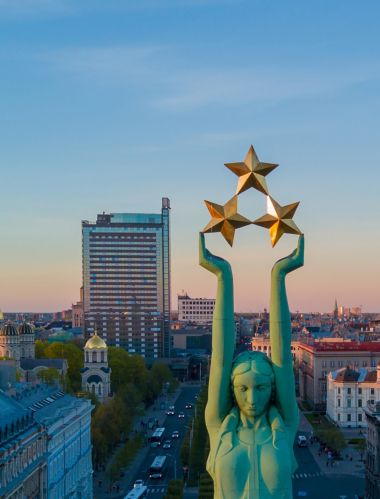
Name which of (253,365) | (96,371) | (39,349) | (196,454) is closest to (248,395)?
(253,365)

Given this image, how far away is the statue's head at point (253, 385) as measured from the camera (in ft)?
52.4

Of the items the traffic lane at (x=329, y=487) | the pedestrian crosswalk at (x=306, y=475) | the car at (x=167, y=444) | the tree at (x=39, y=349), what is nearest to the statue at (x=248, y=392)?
the traffic lane at (x=329, y=487)

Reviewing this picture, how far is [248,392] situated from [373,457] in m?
39.3

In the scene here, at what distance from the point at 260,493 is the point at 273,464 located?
1.99 feet

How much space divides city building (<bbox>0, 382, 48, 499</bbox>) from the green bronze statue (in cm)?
2378

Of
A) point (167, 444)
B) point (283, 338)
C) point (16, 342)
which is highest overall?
point (283, 338)

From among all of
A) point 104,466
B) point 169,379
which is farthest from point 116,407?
point 169,379

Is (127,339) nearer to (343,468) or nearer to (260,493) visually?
(343,468)

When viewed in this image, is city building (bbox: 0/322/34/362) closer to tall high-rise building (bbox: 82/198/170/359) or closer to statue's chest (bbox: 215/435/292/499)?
tall high-rise building (bbox: 82/198/170/359)

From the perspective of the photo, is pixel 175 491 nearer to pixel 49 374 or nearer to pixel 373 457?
pixel 373 457

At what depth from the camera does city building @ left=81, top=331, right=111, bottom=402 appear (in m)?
93.5

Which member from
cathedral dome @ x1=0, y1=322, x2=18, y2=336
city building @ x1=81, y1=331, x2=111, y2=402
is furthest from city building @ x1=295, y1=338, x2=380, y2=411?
cathedral dome @ x1=0, y1=322, x2=18, y2=336

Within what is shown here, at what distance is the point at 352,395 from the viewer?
87062 millimetres

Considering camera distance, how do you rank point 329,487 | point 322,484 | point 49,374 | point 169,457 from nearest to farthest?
point 329,487
point 322,484
point 169,457
point 49,374
